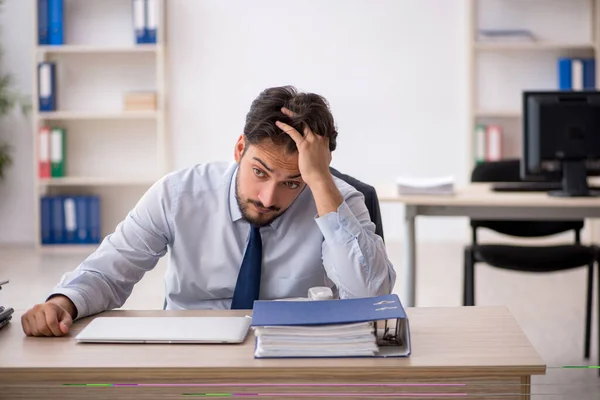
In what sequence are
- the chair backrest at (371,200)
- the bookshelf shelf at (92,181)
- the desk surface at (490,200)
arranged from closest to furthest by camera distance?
the chair backrest at (371,200) < the desk surface at (490,200) < the bookshelf shelf at (92,181)

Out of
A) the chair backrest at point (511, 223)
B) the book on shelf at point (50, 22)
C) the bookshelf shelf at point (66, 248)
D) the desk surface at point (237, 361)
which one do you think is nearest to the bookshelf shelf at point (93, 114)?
the book on shelf at point (50, 22)

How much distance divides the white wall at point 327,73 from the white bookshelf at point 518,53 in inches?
5.9

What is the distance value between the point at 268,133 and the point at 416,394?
2.26 feet

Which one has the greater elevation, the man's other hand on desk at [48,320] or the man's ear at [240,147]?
the man's ear at [240,147]

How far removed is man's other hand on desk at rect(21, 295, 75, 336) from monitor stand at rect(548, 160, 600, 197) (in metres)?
2.23

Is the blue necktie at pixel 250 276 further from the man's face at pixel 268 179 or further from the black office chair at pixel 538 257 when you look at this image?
the black office chair at pixel 538 257

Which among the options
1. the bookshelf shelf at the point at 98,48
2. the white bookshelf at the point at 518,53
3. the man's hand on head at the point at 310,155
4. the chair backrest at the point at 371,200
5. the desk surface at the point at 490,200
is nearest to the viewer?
the man's hand on head at the point at 310,155

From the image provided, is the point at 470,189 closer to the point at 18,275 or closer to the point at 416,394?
the point at 416,394

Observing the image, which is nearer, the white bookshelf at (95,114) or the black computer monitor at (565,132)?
the black computer monitor at (565,132)

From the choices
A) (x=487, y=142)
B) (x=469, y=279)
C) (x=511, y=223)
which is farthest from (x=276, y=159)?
(x=487, y=142)

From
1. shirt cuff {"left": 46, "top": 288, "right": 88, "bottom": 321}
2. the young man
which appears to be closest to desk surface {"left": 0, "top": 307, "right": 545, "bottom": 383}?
shirt cuff {"left": 46, "top": 288, "right": 88, "bottom": 321}

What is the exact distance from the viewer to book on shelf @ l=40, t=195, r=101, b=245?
5.70 metres

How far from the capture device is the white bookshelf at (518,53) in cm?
582

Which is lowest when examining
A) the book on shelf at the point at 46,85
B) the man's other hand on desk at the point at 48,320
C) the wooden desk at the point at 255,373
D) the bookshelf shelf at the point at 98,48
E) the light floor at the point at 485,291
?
the light floor at the point at 485,291
